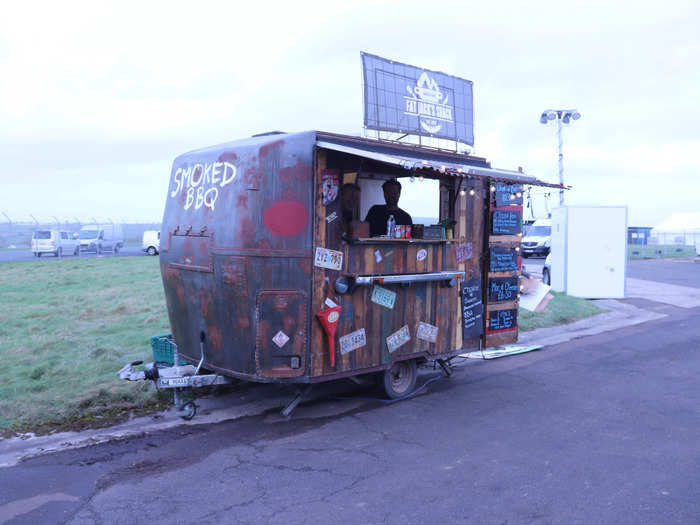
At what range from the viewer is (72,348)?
838cm

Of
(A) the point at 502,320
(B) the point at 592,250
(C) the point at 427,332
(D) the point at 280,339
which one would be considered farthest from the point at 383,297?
(B) the point at 592,250

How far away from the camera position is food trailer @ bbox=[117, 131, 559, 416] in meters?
5.45

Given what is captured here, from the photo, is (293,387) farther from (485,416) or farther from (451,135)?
(451,135)

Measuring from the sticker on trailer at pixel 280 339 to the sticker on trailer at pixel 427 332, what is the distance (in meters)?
1.73

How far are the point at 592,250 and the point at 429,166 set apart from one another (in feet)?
37.2

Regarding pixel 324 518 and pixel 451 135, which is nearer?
pixel 324 518

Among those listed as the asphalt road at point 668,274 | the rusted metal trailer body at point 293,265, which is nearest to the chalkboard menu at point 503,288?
the rusted metal trailer body at point 293,265

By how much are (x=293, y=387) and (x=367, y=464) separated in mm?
2091

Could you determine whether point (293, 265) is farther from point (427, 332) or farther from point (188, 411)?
point (427, 332)

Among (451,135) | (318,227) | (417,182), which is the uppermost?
(451,135)

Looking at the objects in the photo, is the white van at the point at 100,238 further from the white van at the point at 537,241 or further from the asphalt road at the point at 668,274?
the asphalt road at the point at 668,274

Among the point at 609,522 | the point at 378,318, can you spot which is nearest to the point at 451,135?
the point at 378,318

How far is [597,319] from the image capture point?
502 inches

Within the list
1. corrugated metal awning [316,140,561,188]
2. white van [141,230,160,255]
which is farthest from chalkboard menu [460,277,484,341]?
white van [141,230,160,255]
